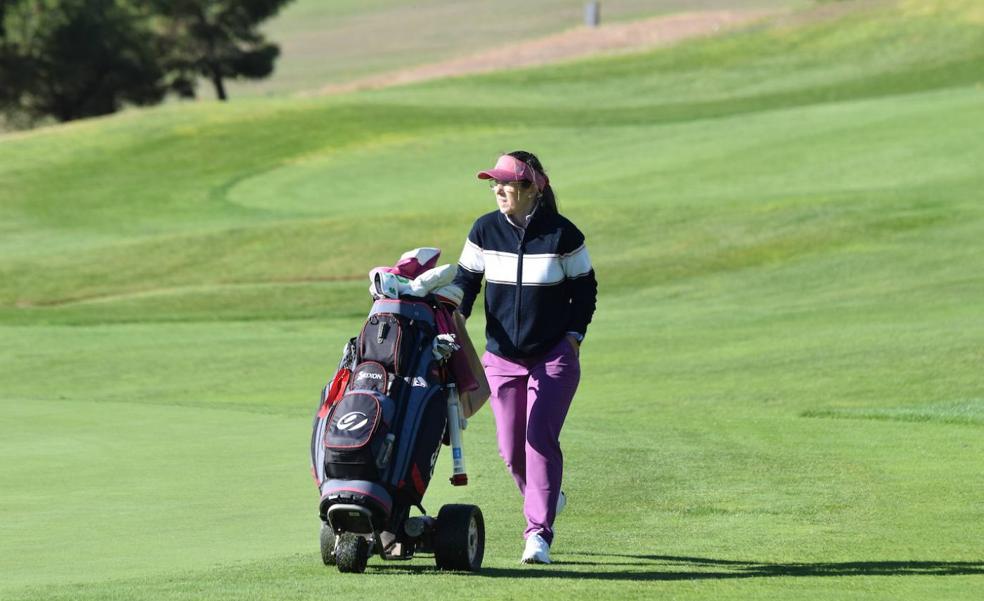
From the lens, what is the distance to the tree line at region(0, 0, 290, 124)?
5891cm

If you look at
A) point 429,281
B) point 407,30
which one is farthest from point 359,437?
point 407,30

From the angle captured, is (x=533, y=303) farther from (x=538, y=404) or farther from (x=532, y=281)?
(x=538, y=404)

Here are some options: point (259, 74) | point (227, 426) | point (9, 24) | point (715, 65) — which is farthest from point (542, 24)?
point (227, 426)

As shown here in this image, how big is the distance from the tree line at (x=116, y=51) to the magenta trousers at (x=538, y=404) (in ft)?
176

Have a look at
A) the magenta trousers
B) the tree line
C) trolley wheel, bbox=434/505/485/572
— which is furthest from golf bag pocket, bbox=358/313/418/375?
the tree line

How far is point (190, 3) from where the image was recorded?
6281 centimetres

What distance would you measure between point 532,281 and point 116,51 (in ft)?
182

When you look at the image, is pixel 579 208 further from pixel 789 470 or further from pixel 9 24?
pixel 9 24

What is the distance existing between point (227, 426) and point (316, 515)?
3.43 meters

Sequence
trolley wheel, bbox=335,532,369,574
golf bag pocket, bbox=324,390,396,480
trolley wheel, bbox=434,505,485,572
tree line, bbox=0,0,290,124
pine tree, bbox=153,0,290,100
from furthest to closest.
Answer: pine tree, bbox=153,0,290,100 < tree line, bbox=0,0,290,124 < trolley wheel, bbox=434,505,485,572 < trolley wheel, bbox=335,532,369,574 < golf bag pocket, bbox=324,390,396,480

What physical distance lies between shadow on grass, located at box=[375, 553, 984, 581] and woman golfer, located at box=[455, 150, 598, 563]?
1.25ft

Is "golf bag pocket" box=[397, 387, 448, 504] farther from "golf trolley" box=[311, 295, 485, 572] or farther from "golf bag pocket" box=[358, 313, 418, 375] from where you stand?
"golf bag pocket" box=[358, 313, 418, 375]

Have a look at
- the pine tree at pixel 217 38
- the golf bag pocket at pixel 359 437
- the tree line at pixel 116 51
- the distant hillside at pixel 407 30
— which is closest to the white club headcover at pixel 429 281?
the golf bag pocket at pixel 359 437

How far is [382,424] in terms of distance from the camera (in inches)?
275
